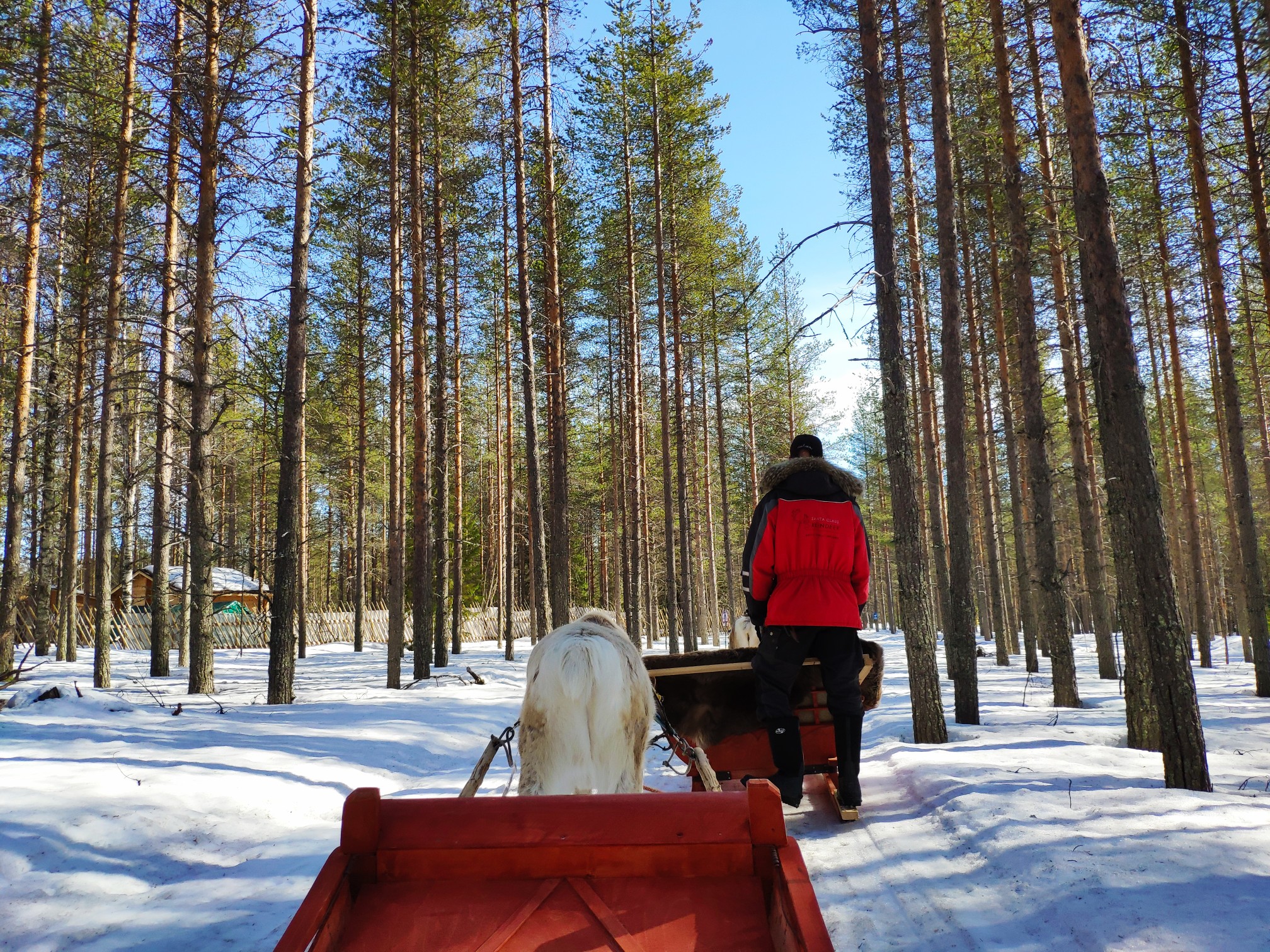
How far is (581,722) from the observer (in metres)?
3.50

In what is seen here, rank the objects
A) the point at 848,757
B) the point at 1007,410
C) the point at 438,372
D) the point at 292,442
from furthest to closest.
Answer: the point at 438,372
the point at 1007,410
the point at 292,442
the point at 848,757

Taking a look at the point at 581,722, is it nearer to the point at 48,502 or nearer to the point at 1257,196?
the point at 1257,196

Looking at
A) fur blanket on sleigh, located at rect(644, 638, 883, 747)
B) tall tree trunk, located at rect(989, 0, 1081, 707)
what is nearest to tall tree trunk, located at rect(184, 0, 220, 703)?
fur blanket on sleigh, located at rect(644, 638, 883, 747)

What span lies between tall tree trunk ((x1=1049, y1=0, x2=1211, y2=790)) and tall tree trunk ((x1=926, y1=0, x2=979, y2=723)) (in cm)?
285

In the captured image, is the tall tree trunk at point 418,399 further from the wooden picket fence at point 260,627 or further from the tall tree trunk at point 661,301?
the tall tree trunk at point 661,301

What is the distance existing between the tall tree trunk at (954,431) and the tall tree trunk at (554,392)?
761 centimetres

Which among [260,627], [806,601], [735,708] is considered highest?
[806,601]

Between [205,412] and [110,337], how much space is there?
3.62m

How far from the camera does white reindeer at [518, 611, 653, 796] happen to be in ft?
11.4

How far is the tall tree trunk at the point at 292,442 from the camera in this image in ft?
34.1

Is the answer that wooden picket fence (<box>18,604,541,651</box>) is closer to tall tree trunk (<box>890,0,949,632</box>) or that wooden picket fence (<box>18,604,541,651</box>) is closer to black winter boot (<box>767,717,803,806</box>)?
tall tree trunk (<box>890,0,949,632</box>)

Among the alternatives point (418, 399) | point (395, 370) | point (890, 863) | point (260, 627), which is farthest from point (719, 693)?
point (260, 627)

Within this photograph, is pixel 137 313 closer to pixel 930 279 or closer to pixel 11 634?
pixel 11 634

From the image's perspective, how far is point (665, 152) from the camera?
21062 mm
